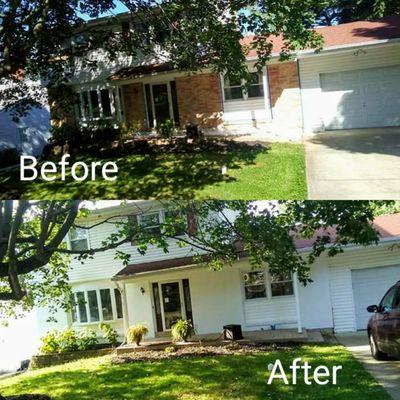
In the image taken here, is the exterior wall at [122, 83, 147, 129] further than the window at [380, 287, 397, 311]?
Yes

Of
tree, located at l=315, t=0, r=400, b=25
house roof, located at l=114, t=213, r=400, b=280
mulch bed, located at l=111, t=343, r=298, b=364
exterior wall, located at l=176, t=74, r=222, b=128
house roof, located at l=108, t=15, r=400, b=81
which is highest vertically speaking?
tree, located at l=315, t=0, r=400, b=25

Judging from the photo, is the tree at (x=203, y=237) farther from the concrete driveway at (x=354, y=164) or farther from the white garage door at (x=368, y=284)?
the concrete driveway at (x=354, y=164)

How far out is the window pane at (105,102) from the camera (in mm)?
3199

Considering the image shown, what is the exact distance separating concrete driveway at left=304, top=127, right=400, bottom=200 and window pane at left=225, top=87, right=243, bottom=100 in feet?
1.62

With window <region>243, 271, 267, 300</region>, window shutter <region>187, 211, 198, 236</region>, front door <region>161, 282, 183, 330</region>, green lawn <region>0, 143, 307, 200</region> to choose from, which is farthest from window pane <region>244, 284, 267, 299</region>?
green lawn <region>0, 143, 307, 200</region>

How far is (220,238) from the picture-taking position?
305 centimetres

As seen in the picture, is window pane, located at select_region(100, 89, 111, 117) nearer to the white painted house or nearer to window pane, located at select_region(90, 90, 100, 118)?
window pane, located at select_region(90, 90, 100, 118)

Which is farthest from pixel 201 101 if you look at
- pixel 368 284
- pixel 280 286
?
pixel 368 284

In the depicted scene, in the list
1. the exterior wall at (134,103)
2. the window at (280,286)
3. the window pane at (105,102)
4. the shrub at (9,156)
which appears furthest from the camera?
the shrub at (9,156)

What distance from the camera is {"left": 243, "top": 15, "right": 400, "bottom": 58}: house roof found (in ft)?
9.89

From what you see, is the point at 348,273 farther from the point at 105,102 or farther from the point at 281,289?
the point at 105,102

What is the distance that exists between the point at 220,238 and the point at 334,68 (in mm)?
1234

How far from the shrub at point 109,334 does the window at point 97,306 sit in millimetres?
36

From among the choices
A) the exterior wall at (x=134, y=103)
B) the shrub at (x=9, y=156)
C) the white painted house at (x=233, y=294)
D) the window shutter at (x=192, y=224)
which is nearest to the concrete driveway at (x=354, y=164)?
the white painted house at (x=233, y=294)
